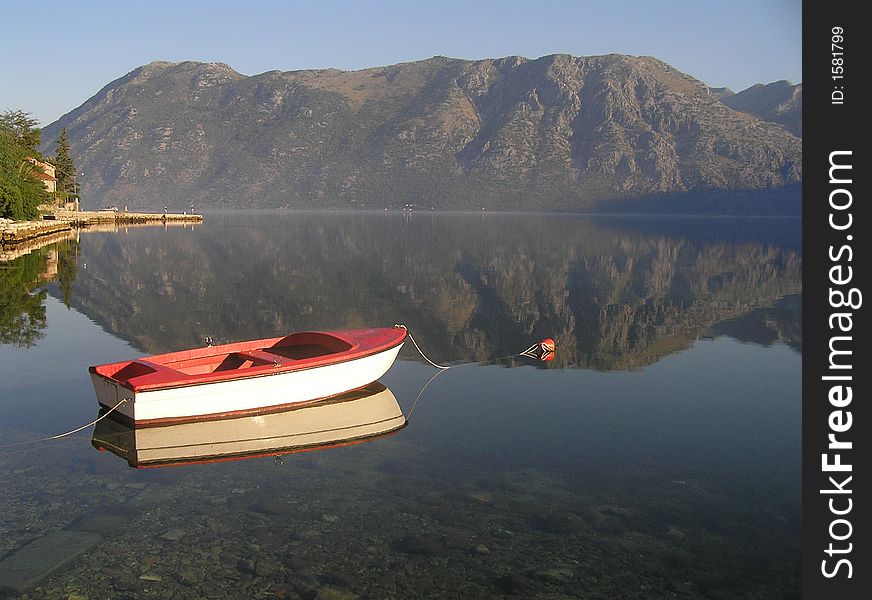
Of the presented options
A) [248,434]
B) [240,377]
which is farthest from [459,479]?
[240,377]

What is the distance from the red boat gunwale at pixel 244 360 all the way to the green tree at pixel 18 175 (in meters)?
72.3

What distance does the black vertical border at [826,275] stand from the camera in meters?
9.78

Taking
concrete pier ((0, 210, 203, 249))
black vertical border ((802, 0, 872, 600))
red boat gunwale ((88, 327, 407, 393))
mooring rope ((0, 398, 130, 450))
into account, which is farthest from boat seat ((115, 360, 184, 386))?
concrete pier ((0, 210, 203, 249))

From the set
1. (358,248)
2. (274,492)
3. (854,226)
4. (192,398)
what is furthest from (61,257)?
(854,226)

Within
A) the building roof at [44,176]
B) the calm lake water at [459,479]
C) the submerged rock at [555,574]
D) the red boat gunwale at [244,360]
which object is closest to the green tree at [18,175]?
the building roof at [44,176]

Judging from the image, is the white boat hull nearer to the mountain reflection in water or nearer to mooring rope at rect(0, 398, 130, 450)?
mooring rope at rect(0, 398, 130, 450)

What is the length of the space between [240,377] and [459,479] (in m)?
6.08

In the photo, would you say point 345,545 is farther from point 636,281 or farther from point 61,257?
point 61,257

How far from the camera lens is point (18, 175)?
95438 mm

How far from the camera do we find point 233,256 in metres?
68.6

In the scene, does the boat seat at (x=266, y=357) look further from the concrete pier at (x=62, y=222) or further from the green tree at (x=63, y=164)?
the green tree at (x=63, y=164)

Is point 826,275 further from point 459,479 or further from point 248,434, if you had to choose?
point 248,434

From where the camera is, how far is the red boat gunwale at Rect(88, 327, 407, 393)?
17328 millimetres

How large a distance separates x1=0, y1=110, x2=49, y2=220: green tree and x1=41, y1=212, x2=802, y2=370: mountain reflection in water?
15.8 metres
